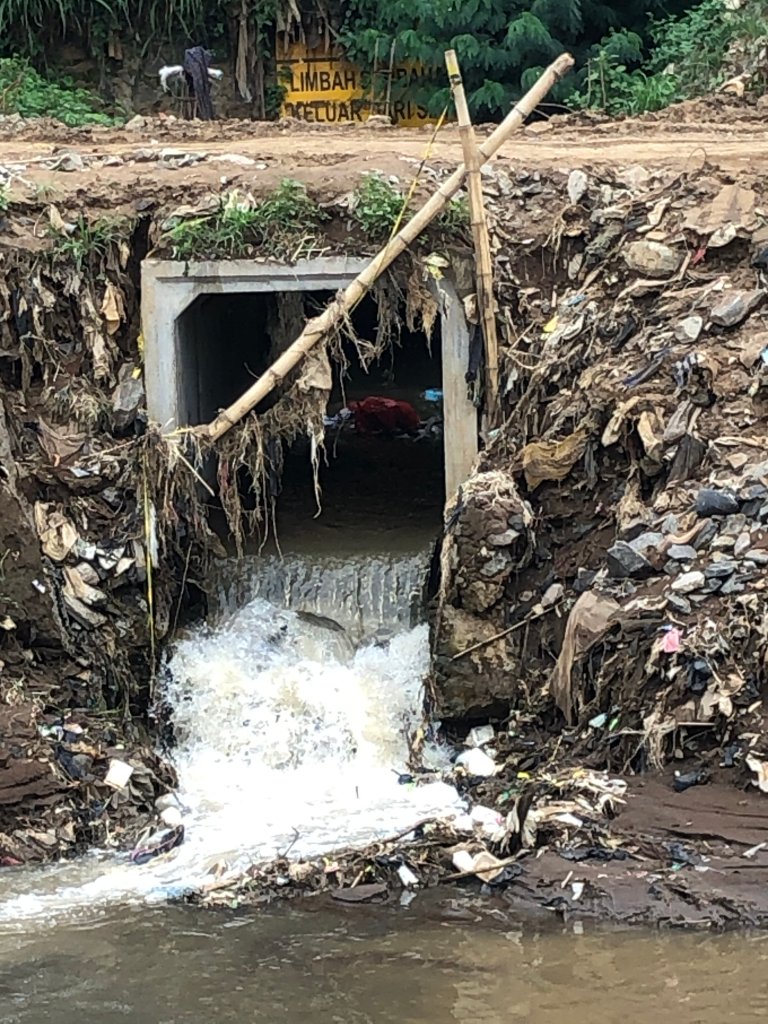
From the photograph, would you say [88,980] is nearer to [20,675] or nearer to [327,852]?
[327,852]

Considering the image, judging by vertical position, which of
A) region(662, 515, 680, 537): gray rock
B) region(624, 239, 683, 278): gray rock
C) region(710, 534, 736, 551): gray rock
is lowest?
region(710, 534, 736, 551): gray rock

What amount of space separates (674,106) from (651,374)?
528 cm

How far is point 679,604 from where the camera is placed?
24.3 feet

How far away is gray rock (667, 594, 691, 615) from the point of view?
7395 mm

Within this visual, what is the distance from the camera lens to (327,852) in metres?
7.23

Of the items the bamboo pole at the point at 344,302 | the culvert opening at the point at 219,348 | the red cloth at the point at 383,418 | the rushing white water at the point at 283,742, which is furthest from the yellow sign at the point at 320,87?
the rushing white water at the point at 283,742

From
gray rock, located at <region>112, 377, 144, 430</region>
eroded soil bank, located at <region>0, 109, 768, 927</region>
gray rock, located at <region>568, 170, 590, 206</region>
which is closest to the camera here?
eroded soil bank, located at <region>0, 109, 768, 927</region>

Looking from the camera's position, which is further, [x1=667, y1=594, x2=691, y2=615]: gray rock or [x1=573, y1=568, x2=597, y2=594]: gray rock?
[x1=573, y1=568, x2=597, y2=594]: gray rock

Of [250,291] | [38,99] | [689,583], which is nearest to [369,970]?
[689,583]

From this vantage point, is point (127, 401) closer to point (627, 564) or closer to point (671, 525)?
point (627, 564)

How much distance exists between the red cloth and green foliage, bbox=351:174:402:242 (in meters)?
3.66

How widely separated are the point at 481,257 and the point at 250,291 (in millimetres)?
1573

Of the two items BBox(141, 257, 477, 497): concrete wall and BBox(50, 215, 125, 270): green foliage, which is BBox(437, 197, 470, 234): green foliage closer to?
BBox(141, 257, 477, 497): concrete wall

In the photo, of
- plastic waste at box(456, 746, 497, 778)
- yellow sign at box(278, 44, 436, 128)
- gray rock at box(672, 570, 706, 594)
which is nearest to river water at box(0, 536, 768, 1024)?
plastic waste at box(456, 746, 497, 778)
